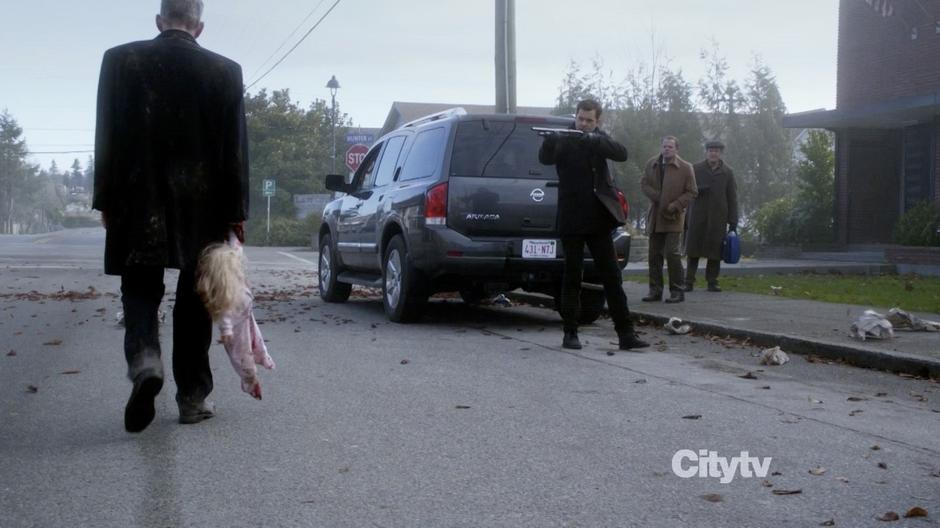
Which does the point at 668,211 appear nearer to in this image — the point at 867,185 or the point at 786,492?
the point at 786,492

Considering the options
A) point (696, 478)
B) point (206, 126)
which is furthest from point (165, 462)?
point (696, 478)

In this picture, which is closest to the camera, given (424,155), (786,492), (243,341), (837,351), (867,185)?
(786,492)

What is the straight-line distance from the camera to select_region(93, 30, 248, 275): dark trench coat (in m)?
5.19

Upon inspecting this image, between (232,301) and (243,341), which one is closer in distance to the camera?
(232,301)

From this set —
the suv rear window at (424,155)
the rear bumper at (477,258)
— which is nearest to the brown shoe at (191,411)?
the rear bumper at (477,258)

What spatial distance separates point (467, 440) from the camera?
528 centimetres

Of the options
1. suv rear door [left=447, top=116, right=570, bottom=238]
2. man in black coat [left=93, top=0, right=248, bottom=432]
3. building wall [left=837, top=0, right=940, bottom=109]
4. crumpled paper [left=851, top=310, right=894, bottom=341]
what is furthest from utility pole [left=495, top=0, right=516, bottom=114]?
man in black coat [left=93, top=0, right=248, bottom=432]

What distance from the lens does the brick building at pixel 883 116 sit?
21.9 metres

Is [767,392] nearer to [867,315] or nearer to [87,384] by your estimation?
[867,315]

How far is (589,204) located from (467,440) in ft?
12.4

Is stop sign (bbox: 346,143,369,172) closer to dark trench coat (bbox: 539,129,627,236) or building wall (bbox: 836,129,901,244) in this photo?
building wall (bbox: 836,129,901,244)

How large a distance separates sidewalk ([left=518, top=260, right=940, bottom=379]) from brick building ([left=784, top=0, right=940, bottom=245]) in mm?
9966

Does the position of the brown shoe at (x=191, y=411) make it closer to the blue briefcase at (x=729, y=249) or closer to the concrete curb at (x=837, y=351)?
the concrete curb at (x=837, y=351)

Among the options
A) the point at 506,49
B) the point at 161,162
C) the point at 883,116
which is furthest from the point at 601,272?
the point at 883,116
